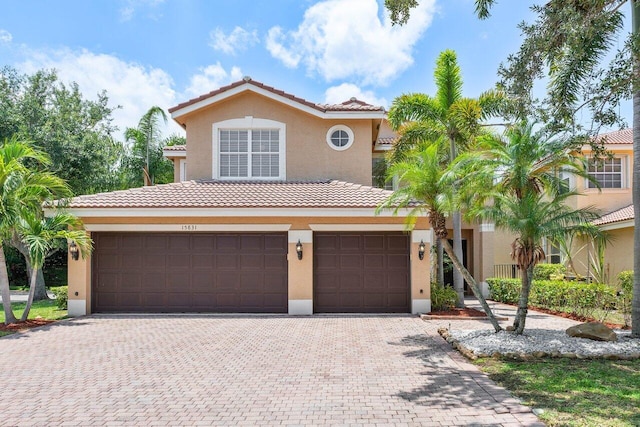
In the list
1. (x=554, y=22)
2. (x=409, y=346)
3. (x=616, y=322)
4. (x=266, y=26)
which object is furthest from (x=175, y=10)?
(x=616, y=322)

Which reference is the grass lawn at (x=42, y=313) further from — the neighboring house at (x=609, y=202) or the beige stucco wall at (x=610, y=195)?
the beige stucco wall at (x=610, y=195)

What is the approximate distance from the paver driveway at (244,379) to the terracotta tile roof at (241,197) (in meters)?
3.93

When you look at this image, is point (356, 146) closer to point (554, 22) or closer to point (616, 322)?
point (554, 22)

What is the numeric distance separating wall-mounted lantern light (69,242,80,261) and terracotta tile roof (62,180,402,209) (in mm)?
1235

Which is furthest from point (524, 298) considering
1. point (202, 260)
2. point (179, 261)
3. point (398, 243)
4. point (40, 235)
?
point (40, 235)

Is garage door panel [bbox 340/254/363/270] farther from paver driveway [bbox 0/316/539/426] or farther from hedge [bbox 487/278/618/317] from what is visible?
hedge [bbox 487/278/618/317]

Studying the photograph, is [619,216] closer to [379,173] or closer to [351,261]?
[379,173]

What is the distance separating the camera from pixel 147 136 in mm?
30047

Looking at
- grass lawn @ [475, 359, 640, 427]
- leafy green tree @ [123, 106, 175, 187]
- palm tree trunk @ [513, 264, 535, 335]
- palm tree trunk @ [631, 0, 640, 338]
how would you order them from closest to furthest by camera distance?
grass lawn @ [475, 359, 640, 427]
palm tree trunk @ [513, 264, 535, 335]
palm tree trunk @ [631, 0, 640, 338]
leafy green tree @ [123, 106, 175, 187]

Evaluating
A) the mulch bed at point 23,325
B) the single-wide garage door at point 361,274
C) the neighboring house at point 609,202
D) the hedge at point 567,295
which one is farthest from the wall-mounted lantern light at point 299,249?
the neighboring house at point 609,202

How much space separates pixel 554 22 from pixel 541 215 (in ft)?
14.0

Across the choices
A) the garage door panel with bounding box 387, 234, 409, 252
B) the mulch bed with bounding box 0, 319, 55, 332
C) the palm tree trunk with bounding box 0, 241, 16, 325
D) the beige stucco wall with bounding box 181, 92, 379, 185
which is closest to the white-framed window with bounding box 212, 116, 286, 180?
the beige stucco wall with bounding box 181, 92, 379, 185

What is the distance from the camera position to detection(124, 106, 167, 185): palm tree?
1174 inches

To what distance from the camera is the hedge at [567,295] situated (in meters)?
13.3
